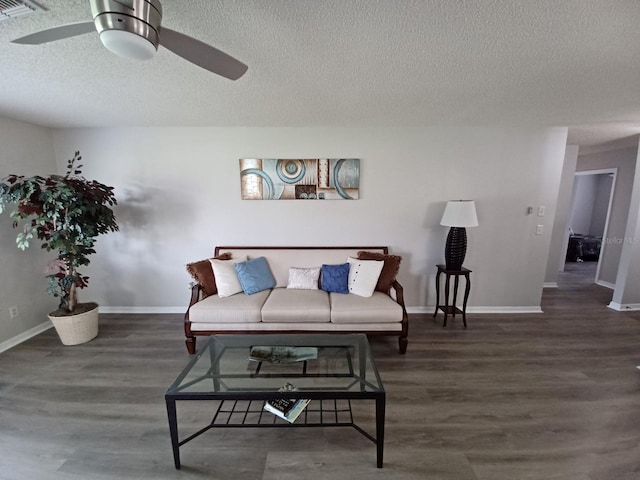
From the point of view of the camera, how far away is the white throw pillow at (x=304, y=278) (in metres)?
2.91

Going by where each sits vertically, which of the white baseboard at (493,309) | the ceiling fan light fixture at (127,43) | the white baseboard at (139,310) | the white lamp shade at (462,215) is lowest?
the white baseboard at (139,310)

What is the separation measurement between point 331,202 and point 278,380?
2131 millimetres

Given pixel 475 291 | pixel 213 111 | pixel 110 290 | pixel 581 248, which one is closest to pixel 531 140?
pixel 475 291

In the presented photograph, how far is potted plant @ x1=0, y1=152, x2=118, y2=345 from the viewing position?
2.25 metres

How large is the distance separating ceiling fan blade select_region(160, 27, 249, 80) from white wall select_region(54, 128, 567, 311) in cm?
174

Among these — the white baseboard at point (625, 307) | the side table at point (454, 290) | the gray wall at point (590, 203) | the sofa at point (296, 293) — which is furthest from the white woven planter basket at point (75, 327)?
the gray wall at point (590, 203)

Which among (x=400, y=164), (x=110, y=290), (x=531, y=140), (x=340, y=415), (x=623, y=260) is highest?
(x=531, y=140)

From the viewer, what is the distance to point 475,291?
335 cm

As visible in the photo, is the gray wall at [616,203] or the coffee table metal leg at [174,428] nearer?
the coffee table metal leg at [174,428]

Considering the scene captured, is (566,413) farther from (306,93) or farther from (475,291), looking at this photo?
(306,93)

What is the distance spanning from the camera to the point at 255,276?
111 inches

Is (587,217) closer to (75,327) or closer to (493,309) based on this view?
(493,309)

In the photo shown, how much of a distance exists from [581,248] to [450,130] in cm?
560

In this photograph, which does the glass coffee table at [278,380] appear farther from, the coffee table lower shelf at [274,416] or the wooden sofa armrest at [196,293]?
the wooden sofa armrest at [196,293]
